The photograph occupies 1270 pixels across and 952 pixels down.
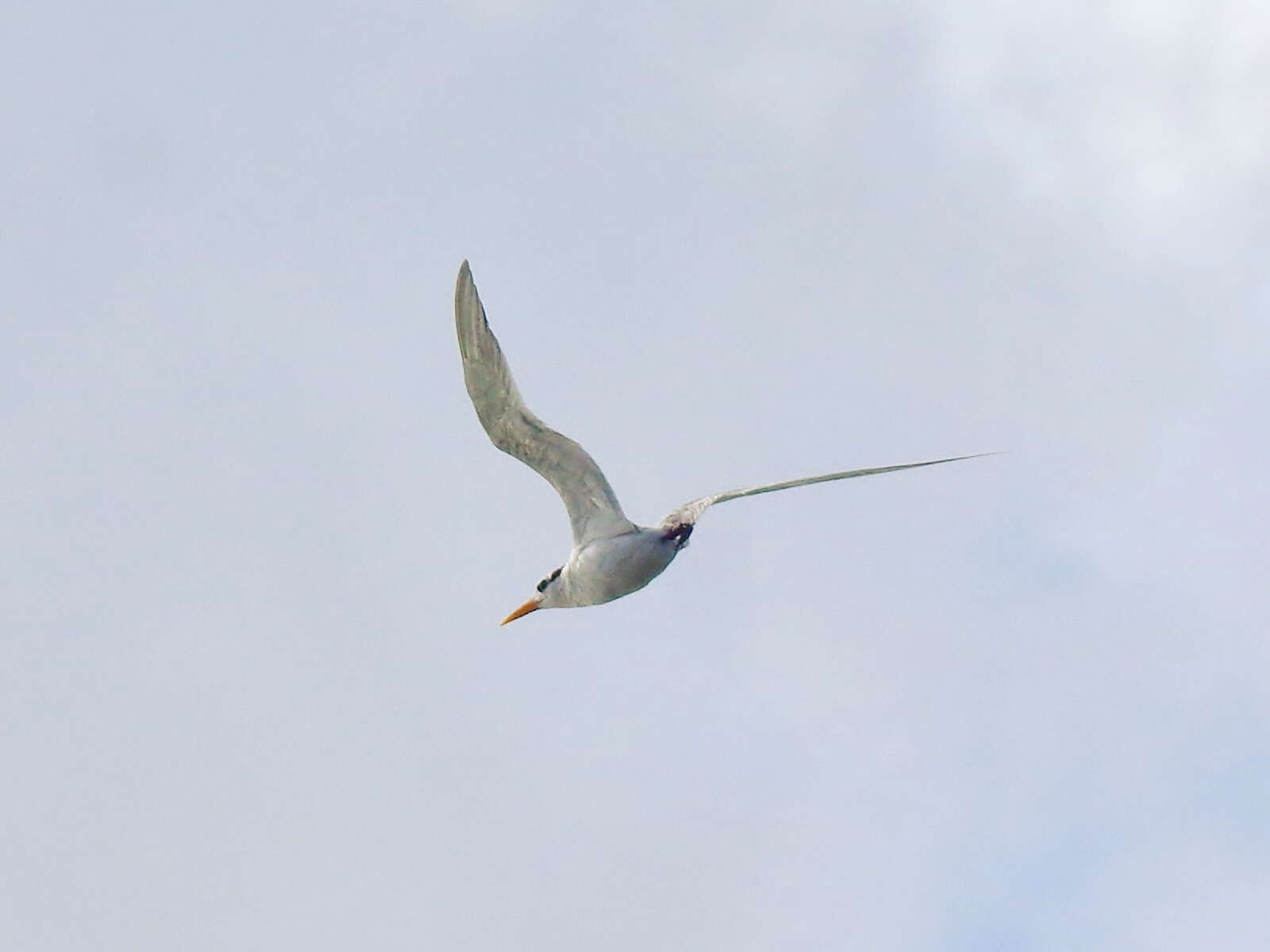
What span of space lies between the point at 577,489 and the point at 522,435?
133cm

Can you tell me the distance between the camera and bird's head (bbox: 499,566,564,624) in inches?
1053

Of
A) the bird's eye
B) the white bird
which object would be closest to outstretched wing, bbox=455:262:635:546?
the white bird

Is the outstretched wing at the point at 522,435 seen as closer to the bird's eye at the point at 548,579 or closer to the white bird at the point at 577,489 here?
the white bird at the point at 577,489

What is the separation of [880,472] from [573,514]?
6.14 meters

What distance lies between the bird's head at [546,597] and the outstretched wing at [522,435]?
113 cm

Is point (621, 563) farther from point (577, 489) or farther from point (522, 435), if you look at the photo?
point (522, 435)

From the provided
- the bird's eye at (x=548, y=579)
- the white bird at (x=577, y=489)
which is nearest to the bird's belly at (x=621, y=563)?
the white bird at (x=577, y=489)

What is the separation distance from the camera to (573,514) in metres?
25.7

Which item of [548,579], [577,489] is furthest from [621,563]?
[548,579]

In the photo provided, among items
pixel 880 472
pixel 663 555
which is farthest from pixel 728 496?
pixel 880 472

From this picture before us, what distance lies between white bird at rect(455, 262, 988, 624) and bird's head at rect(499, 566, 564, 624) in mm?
542

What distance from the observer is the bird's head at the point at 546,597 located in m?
26.8

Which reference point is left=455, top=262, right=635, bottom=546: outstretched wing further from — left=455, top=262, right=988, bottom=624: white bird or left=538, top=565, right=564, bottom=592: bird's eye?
left=538, top=565, right=564, bottom=592: bird's eye

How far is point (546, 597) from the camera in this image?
2723cm
